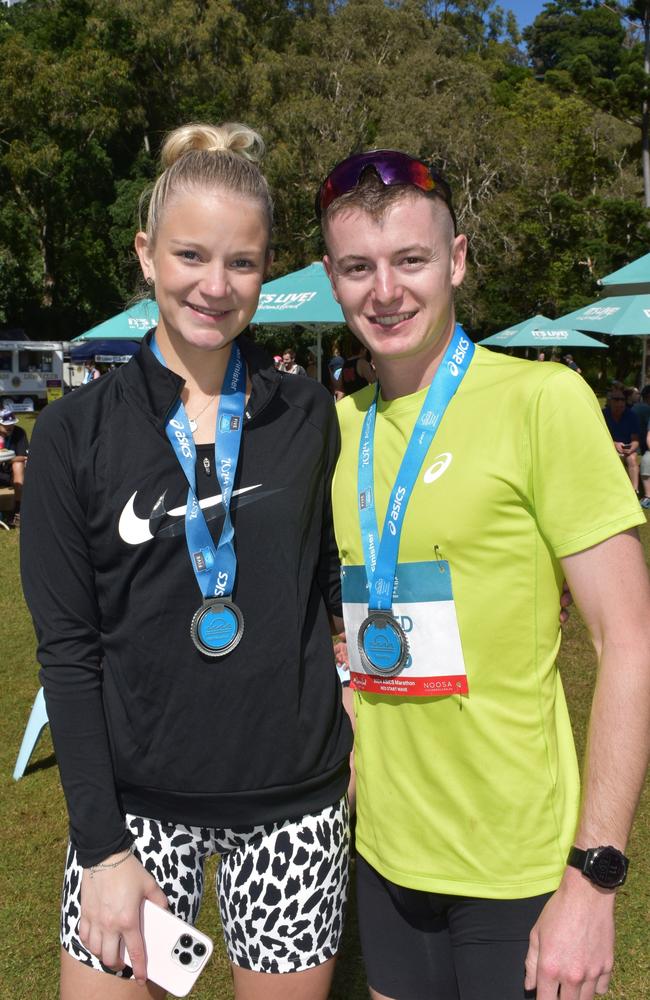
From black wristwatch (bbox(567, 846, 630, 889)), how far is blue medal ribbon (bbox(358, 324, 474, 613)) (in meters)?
0.54

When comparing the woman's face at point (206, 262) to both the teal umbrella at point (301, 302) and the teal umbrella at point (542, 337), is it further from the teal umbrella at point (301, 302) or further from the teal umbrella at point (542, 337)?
the teal umbrella at point (542, 337)

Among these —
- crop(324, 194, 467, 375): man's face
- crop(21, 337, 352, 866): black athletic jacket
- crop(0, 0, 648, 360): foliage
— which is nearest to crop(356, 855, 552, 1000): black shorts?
crop(21, 337, 352, 866): black athletic jacket

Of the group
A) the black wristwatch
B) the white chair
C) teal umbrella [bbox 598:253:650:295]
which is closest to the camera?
the black wristwatch

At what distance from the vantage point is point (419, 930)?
1701 millimetres

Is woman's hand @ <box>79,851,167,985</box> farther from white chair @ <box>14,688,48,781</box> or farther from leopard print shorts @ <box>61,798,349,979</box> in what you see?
white chair @ <box>14,688,48,781</box>

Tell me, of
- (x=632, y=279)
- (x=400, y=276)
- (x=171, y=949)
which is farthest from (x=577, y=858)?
(x=632, y=279)

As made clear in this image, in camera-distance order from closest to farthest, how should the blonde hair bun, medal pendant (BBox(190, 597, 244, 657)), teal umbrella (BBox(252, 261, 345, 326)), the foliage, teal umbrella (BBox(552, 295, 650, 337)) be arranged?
medal pendant (BBox(190, 597, 244, 657)), the blonde hair bun, teal umbrella (BBox(252, 261, 345, 326)), teal umbrella (BBox(552, 295, 650, 337)), the foliage

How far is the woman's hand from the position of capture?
5.17ft

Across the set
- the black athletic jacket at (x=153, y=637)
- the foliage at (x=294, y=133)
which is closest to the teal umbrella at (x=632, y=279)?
the black athletic jacket at (x=153, y=637)

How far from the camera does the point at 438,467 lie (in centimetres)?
164

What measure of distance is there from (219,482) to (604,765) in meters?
0.86

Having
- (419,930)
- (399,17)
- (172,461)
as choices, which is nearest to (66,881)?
(419,930)

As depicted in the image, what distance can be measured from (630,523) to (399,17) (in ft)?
119

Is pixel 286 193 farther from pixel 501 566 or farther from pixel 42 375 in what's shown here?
pixel 501 566
